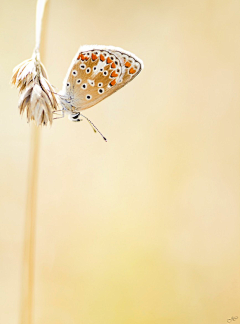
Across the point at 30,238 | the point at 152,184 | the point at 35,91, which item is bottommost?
the point at 30,238

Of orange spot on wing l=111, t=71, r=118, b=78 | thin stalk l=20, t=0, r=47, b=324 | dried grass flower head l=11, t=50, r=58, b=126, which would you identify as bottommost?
thin stalk l=20, t=0, r=47, b=324

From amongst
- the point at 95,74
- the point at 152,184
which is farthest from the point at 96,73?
the point at 152,184

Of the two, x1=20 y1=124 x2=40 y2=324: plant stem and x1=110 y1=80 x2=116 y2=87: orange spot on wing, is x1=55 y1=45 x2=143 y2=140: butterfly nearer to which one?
x1=110 y1=80 x2=116 y2=87: orange spot on wing

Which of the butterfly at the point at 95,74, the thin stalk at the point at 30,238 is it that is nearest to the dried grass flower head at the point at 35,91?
the butterfly at the point at 95,74

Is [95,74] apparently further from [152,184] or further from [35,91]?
[152,184]

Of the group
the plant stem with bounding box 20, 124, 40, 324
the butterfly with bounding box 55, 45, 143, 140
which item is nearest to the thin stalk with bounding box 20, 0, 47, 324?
the plant stem with bounding box 20, 124, 40, 324

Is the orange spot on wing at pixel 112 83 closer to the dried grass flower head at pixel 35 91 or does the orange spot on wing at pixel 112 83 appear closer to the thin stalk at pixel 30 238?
the dried grass flower head at pixel 35 91
